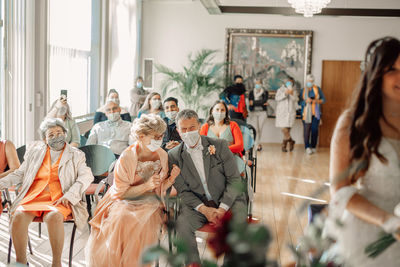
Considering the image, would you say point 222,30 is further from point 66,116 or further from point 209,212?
point 209,212

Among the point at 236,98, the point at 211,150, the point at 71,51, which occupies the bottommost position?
the point at 211,150

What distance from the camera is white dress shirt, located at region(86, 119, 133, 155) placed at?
5.90 metres

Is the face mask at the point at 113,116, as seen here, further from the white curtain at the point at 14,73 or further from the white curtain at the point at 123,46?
the white curtain at the point at 123,46

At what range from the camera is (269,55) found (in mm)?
12406

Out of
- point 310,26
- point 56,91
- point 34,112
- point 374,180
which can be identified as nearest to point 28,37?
point 34,112

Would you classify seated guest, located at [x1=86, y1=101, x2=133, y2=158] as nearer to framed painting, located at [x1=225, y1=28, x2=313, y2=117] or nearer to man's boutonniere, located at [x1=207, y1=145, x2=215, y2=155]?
man's boutonniere, located at [x1=207, y1=145, x2=215, y2=155]

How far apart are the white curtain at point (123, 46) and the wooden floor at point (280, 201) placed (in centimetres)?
349

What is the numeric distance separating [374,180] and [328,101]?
11.2 metres

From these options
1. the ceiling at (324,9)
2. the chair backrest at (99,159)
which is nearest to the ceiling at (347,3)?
the ceiling at (324,9)

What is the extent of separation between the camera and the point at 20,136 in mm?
6078

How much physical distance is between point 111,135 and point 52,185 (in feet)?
7.19

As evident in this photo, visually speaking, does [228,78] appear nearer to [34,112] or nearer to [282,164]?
[282,164]

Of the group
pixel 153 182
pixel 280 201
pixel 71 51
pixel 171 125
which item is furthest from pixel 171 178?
pixel 71 51

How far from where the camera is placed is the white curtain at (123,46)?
10.0m
